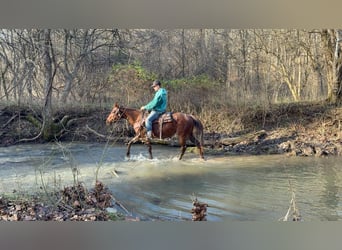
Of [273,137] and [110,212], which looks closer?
[110,212]

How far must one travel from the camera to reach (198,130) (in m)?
4.92

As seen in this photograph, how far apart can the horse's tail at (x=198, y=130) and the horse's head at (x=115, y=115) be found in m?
0.82

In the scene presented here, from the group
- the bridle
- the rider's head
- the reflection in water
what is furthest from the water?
the rider's head

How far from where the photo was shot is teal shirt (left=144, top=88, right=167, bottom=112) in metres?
4.88

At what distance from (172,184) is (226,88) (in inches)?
51.5

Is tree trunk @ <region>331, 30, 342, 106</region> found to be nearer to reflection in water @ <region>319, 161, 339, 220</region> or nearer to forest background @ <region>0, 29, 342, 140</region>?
forest background @ <region>0, 29, 342, 140</region>

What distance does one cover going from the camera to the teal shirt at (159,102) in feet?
16.0

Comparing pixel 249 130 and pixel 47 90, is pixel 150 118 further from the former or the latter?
pixel 47 90

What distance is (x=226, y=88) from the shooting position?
5.05 metres

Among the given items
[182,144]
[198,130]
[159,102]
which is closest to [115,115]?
[159,102]
